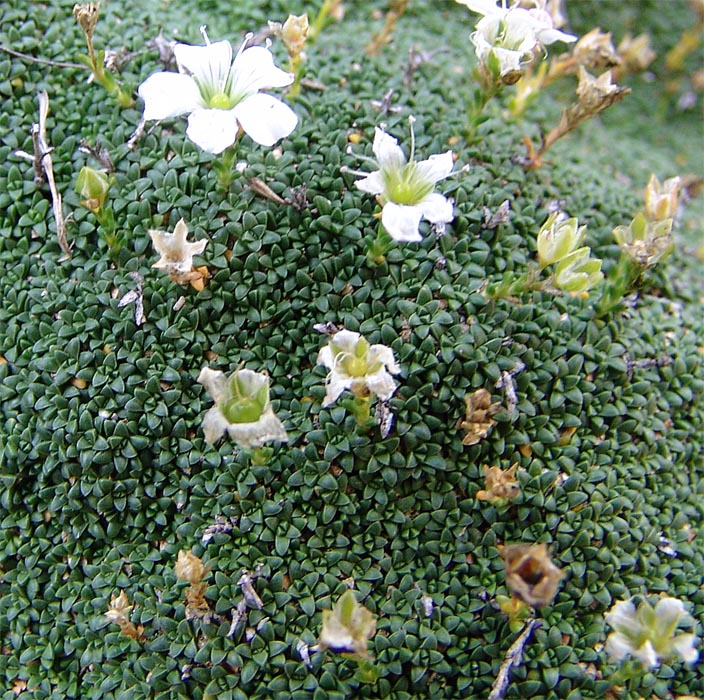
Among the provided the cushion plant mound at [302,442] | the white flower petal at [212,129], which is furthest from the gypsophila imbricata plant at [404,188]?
the white flower petal at [212,129]

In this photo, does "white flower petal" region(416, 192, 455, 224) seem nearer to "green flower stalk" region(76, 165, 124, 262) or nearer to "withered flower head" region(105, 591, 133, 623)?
"green flower stalk" region(76, 165, 124, 262)

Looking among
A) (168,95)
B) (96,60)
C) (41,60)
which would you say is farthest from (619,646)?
(41,60)

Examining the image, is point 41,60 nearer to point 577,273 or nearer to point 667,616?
point 577,273

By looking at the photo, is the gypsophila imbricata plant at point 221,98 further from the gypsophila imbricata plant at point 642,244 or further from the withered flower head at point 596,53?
the withered flower head at point 596,53

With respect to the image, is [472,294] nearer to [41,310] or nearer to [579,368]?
[579,368]

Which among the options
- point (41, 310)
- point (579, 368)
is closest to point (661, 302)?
point (579, 368)

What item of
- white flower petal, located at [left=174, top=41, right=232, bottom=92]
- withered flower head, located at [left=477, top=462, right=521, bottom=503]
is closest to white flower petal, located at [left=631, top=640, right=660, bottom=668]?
withered flower head, located at [left=477, top=462, right=521, bottom=503]
